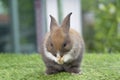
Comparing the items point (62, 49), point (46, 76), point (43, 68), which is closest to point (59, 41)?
point (62, 49)

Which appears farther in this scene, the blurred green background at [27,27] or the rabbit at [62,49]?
the blurred green background at [27,27]

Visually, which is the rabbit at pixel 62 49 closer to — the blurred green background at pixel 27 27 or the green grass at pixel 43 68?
the green grass at pixel 43 68

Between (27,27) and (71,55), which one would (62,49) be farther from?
(27,27)

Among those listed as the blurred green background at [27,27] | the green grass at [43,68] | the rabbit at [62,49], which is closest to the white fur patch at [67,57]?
the rabbit at [62,49]

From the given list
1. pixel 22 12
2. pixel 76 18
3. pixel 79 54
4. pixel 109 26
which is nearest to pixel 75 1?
pixel 76 18

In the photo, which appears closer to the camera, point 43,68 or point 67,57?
point 67,57

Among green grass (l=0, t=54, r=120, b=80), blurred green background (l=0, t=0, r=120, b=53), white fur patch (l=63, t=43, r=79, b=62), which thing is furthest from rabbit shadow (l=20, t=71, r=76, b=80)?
blurred green background (l=0, t=0, r=120, b=53)

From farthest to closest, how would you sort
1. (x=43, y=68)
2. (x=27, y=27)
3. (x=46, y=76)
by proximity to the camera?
(x=27, y=27) → (x=43, y=68) → (x=46, y=76)
